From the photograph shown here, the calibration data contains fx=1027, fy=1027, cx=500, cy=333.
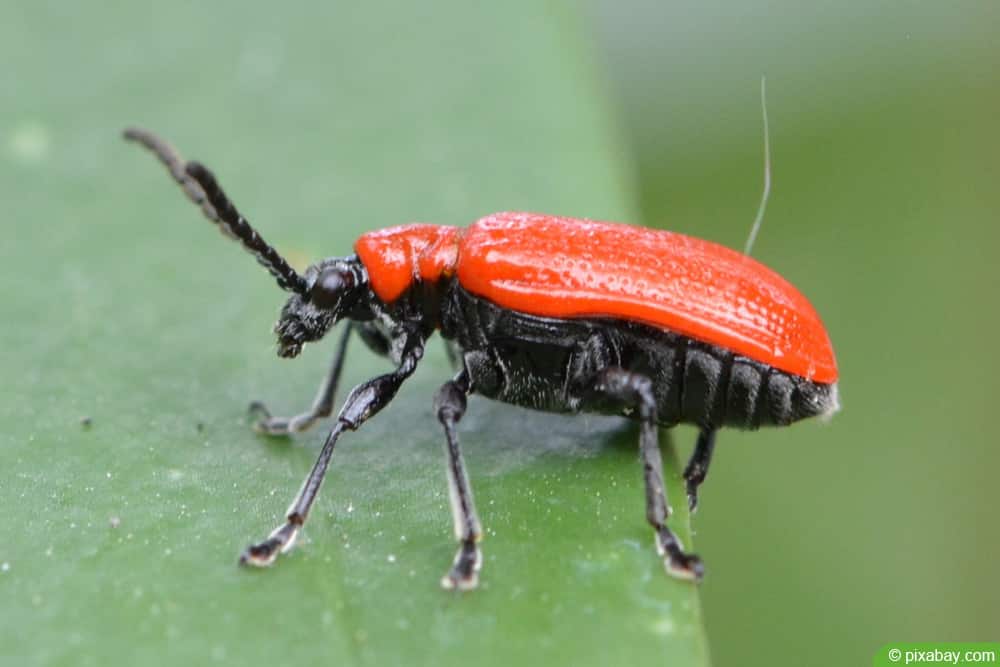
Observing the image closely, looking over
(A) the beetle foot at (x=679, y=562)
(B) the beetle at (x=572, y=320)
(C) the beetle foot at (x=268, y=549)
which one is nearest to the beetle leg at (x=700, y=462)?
(B) the beetle at (x=572, y=320)

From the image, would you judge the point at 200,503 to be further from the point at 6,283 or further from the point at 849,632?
the point at 849,632

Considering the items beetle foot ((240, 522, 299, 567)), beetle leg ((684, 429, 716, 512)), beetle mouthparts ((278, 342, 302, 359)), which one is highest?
beetle mouthparts ((278, 342, 302, 359))

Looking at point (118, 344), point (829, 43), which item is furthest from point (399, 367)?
point (829, 43)

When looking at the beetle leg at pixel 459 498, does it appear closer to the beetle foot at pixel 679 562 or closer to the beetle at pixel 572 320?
the beetle at pixel 572 320

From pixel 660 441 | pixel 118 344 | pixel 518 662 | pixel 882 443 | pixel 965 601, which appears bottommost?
pixel 965 601

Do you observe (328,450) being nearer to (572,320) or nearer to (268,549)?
(268,549)

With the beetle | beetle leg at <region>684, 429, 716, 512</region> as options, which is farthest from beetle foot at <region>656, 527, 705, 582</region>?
beetle leg at <region>684, 429, 716, 512</region>

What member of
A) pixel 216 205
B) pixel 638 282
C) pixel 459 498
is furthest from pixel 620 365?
pixel 216 205

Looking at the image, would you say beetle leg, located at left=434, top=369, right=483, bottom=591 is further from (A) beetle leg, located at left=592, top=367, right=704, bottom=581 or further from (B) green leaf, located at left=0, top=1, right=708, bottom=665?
(A) beetle leg, located at left=592, top=367, right=704, bottom=581

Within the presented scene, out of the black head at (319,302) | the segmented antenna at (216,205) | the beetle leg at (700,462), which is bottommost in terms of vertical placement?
the beetle leg at (700,462)
